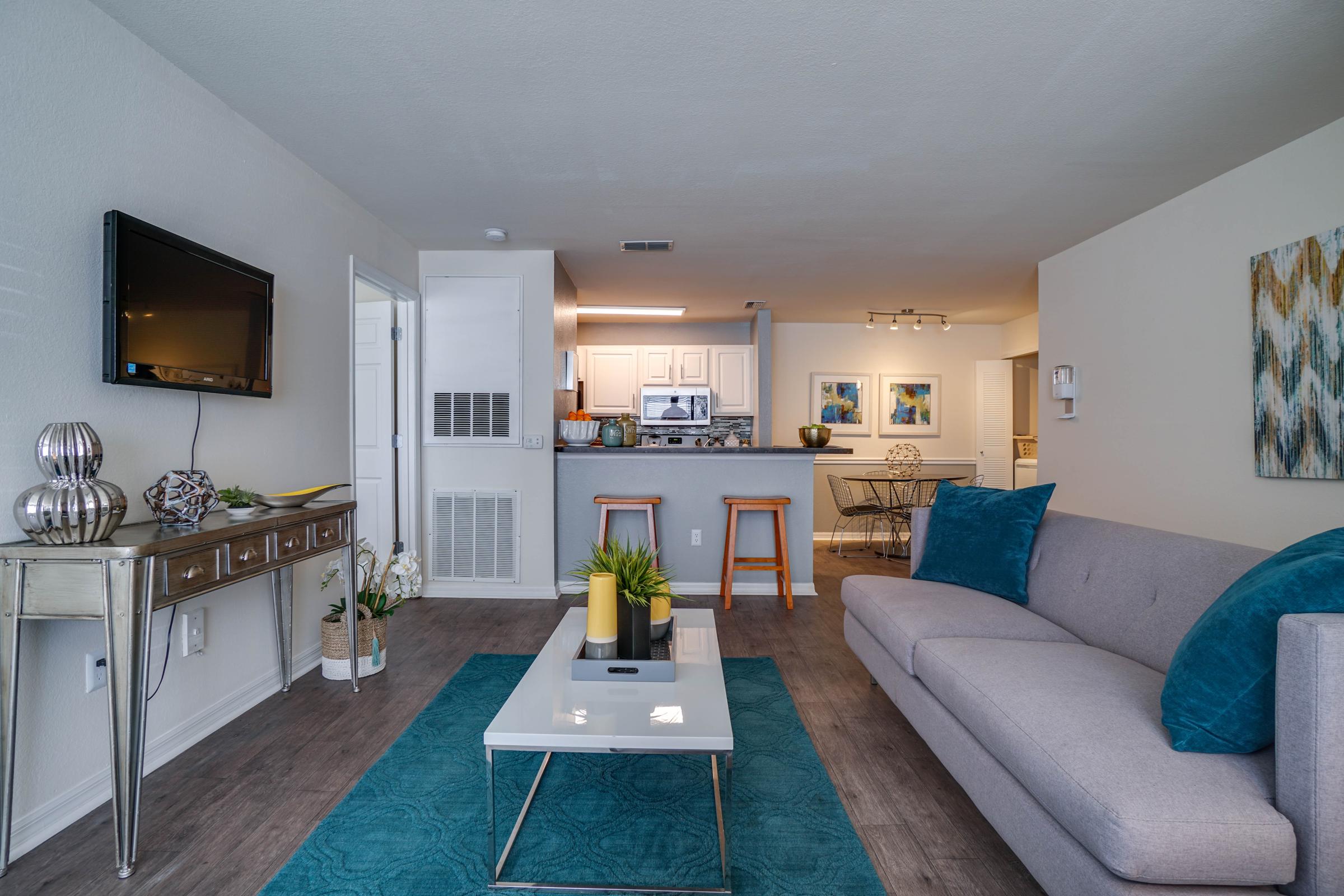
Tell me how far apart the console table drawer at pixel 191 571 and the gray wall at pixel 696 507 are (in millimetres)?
2839

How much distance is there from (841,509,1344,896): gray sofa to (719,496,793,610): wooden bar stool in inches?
71.3

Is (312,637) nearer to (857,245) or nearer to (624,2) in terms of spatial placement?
(624,2)

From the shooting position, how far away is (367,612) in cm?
309

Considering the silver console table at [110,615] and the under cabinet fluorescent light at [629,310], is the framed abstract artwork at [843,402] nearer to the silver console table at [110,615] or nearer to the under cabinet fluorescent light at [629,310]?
the under cabinet fluorescent light at [629,310]

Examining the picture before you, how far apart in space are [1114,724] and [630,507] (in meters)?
3.27

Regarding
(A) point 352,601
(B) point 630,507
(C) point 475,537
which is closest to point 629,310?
(B) point 630,507

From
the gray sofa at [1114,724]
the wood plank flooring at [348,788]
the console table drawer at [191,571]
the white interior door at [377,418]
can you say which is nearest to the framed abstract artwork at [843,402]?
the wood plank flooring at [348,788]

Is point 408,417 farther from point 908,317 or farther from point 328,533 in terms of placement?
point 908,317

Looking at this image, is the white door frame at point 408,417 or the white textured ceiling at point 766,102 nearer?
the white textured ceiling at point 766,102

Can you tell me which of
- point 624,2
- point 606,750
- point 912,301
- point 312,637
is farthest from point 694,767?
point 912,301

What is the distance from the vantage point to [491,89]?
239 cm

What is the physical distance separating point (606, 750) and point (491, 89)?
90.7 inches

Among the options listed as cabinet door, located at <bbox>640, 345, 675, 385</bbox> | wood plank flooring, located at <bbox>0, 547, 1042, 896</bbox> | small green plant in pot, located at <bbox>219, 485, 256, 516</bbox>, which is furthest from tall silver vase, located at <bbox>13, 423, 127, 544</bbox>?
cabinet door, located at <bbox>640, 345, 675, 385</bbox>

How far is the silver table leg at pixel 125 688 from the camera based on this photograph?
159 cm
